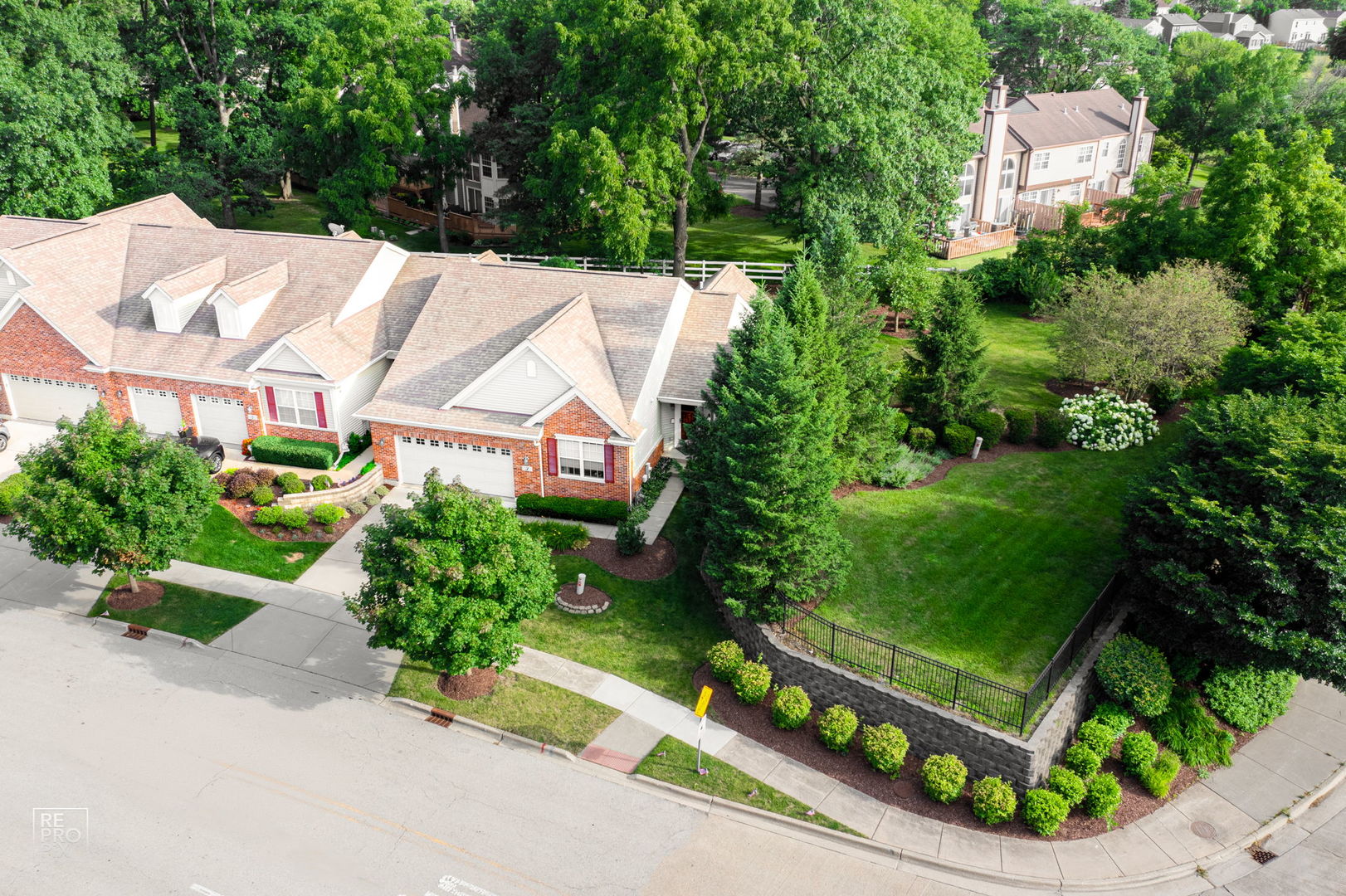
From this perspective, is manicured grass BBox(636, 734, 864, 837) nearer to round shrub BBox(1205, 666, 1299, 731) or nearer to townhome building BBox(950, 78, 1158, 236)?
round shrub BBox(1205, 666, 1299, 731)

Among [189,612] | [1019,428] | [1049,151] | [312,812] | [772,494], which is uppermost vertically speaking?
[1049,151]

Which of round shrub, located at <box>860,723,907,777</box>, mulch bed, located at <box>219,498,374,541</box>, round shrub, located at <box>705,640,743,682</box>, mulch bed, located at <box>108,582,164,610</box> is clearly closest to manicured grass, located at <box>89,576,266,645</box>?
mulch bed, located at <box>108,582,164,610</box>

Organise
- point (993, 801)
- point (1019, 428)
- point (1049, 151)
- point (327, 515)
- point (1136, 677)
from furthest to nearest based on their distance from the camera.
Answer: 1. point (1049, 151)
2. point (1019, 428)
3. point (327, 515)
4. point (1136, 677)
5. point (993, 801)

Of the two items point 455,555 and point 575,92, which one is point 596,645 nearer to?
point 455,555

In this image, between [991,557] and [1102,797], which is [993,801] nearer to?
[1102,797]

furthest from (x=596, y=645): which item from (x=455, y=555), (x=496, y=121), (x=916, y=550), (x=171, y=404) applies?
(x=496, y=121)

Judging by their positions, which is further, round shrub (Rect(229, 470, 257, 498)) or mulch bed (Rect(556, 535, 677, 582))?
round shrub (Rect(229, 470, 257, 498))

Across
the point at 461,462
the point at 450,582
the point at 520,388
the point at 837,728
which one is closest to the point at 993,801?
the point at 837,728
